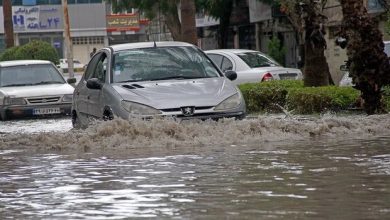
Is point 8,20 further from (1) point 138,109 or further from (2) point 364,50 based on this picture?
(1) point 138,109

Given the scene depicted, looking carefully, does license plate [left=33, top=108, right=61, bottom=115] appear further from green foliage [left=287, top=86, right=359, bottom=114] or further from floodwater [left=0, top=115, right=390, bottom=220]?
green foliage [left=287, top=86, right=359, bottom=114]

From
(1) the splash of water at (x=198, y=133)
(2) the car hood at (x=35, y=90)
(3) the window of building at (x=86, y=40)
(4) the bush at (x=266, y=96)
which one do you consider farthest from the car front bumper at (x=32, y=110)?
(3) the window of building at (x=86, y=40)

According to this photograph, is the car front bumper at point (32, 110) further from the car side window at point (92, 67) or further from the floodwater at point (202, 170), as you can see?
the floodwater at point (202, 170)

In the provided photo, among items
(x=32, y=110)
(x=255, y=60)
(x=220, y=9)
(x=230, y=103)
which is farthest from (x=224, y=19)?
(x=230, y=103)

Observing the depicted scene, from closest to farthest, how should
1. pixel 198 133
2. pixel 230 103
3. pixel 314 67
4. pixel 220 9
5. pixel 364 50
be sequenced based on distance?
pixel 198 133
pixel 230 103
pixel 364 50
pixel 314 67
pixel 220 9

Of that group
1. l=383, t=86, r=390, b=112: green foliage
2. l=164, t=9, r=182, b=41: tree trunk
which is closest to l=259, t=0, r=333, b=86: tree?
l=383, t=86, r=390, b=112: green foliage

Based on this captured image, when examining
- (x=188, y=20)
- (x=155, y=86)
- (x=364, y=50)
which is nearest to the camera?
(x=155, y=86)

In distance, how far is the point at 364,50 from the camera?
46.9 ft

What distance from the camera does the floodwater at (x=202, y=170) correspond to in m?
7.12

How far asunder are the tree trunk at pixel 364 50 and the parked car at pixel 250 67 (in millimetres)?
7055

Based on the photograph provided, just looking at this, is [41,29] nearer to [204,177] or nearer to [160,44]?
[160,44]

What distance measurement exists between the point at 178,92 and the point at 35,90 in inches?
322

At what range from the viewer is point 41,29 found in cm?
7031

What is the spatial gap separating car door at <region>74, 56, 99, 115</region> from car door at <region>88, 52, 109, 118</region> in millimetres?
172
